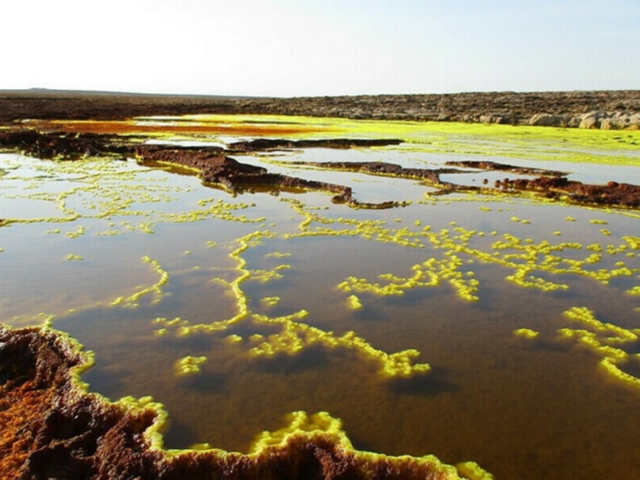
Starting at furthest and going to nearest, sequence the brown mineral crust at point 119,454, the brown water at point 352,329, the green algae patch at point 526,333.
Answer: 1. the green algae patch at point 526,333
2. the brown water at point 352,329
3. the brown mineral crust at point 119,454

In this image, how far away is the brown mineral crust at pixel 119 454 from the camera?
3.54m

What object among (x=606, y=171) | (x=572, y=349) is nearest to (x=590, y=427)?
(x=572, y=349)

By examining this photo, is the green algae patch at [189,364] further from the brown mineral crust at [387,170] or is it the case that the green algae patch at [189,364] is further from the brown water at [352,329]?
the brown mineral crust at [387,170]

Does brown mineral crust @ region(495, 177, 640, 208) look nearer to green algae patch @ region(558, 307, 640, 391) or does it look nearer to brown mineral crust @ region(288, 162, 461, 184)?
brown mineral crust @ region(288, 162, 461, 184)

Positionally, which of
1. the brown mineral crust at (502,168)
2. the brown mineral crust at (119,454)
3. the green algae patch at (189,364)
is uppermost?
the brown mineral crust at (502,168)

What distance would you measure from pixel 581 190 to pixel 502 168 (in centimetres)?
427

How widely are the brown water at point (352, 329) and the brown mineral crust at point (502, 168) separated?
6106 millimetres

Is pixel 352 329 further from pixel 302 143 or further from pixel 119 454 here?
pixel 302 143

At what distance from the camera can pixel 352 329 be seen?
5719 millimetres

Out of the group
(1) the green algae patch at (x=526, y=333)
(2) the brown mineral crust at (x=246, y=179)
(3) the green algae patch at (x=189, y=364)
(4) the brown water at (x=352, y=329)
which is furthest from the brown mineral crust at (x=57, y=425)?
(2) the brown mineral crust at (x=246, y=179)

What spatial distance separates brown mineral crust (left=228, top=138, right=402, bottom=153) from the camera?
73.6 feet

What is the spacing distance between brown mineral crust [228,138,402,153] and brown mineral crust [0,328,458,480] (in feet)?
58.1

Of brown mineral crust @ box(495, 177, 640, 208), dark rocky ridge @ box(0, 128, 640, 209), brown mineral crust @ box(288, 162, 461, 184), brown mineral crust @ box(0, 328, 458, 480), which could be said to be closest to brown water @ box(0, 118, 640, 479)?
brown mineral crust @ box(0, 328, 458, 480)

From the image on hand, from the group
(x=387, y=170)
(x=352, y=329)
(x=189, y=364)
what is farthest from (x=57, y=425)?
(x=387, y=170)
